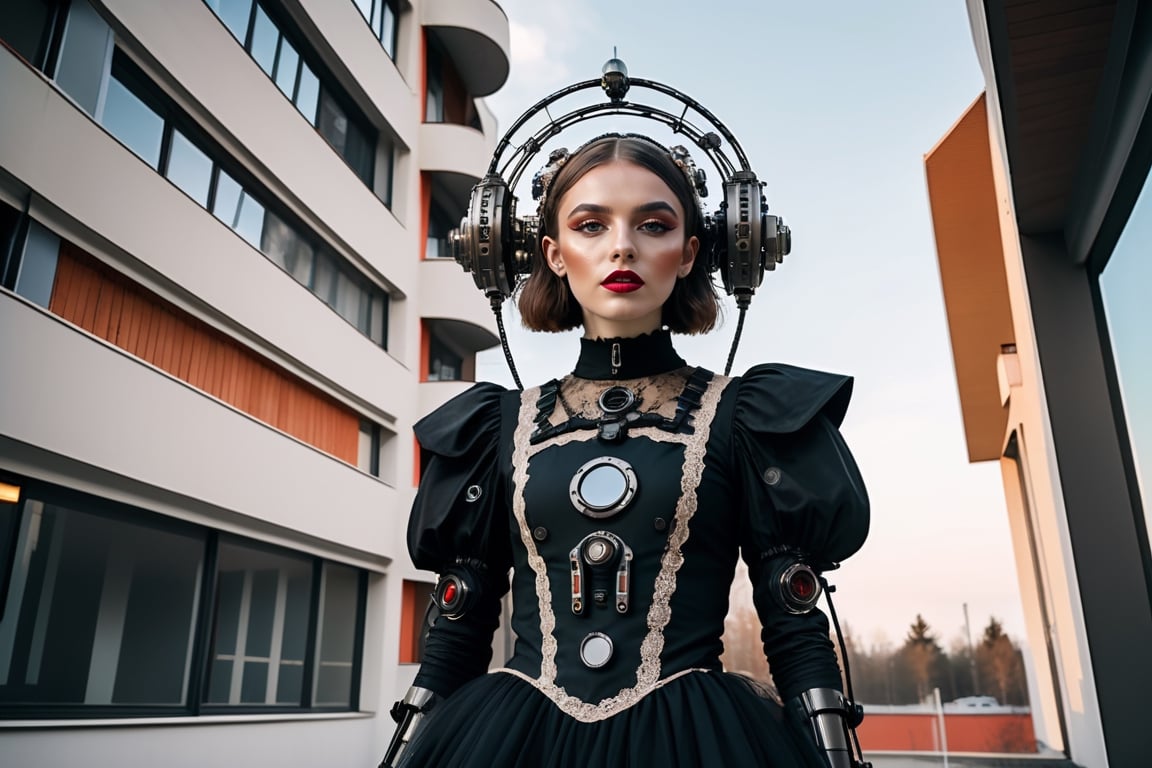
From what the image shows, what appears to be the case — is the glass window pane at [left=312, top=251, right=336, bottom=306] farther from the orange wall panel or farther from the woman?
the woman

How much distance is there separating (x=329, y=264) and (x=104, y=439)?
217 inches

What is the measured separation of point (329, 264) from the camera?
39.1ft

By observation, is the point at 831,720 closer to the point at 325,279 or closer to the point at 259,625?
the point at 259,625

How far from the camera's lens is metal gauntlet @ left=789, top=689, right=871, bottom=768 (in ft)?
4.55

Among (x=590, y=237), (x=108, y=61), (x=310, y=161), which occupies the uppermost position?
(x=310, y=161)

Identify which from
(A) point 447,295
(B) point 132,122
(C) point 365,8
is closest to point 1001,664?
(A) point 447,295

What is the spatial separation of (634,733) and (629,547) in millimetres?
338

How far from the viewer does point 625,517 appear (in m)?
1.62

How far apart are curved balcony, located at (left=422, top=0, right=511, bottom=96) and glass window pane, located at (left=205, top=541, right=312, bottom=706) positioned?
932 cm

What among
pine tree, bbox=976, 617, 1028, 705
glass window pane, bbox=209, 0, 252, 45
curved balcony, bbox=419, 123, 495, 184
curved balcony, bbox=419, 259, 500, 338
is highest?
curved balcony, bbox=419, 123, 495, 184

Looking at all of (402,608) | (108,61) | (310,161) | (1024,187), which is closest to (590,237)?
(1024,187)

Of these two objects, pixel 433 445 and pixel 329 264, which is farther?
pixel 329 264

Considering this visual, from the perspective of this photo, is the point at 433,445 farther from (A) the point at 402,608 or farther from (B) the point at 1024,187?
(A) the point at 402,608

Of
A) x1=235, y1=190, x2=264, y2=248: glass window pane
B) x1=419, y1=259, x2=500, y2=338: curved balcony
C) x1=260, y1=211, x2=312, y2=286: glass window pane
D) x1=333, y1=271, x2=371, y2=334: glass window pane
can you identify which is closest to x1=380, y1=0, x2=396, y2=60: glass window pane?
x1=419, y1=259, x2=500, y2=338: curved balcony
